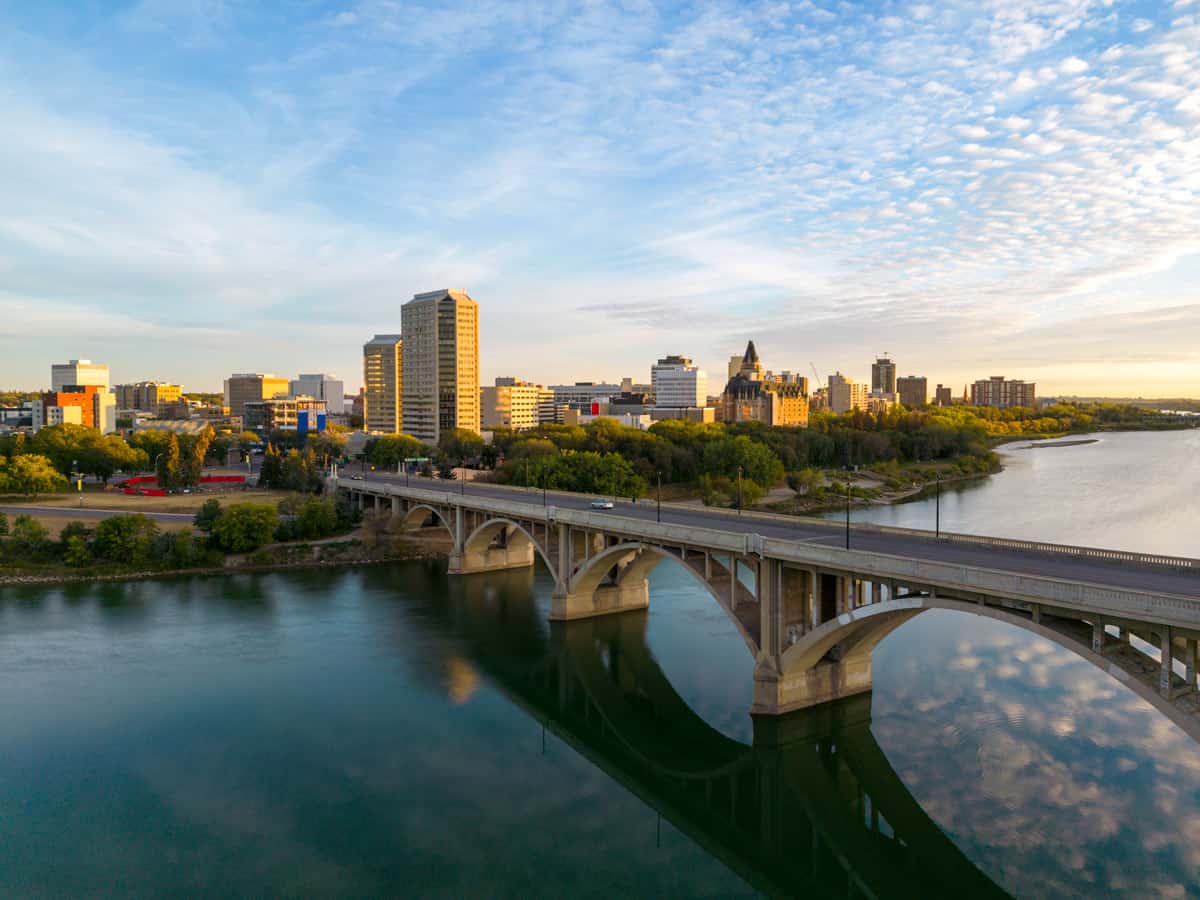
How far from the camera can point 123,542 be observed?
52.5 meters

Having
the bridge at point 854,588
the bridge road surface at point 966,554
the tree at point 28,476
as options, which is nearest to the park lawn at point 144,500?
the tree at point 28,476

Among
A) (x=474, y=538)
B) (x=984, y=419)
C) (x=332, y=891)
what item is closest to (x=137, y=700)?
(x=332, y=891)

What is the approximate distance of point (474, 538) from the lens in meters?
51.2

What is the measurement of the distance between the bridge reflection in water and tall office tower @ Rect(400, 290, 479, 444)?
3468 inches

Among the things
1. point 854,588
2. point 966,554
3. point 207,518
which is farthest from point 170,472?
point 966,554

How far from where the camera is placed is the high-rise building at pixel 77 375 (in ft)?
533

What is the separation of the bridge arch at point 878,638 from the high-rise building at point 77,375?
17080 centimetres

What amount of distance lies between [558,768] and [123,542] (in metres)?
39.6

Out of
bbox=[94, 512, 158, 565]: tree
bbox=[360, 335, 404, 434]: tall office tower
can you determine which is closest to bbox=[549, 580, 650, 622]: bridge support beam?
bbox=[94, 512, 158, 565]: tree

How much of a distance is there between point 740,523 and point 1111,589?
19.4 m

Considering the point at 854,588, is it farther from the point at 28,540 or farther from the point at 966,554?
the point at 28,540

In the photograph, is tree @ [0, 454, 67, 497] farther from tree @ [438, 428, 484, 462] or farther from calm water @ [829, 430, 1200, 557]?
calm water @ [829, 430, 1200, 557]

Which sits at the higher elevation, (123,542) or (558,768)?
(123,542)

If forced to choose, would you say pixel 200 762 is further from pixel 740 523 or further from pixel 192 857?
pixel 740 523
